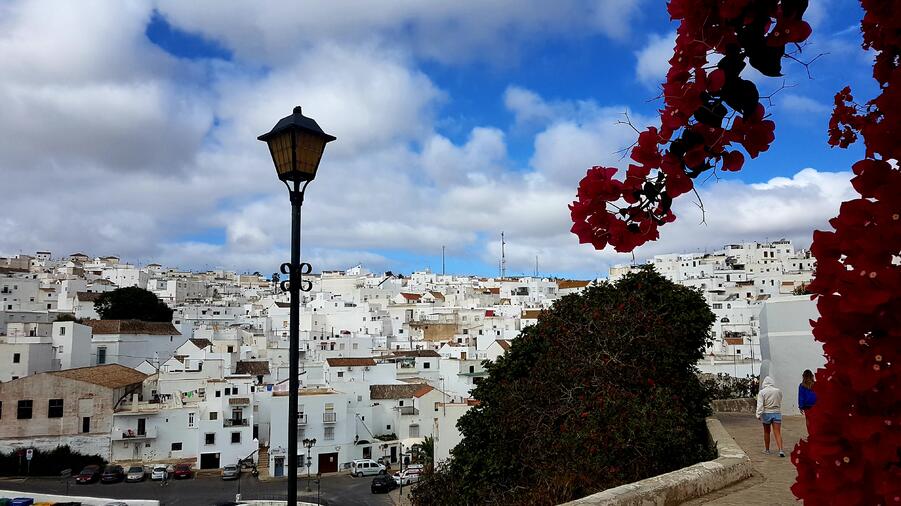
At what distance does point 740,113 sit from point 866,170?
0.31 meters

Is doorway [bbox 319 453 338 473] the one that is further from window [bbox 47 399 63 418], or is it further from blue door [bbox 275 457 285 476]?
window [bbox 47 399 63 418]

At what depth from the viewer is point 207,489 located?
28.7 metres

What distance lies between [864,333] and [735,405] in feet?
49.3

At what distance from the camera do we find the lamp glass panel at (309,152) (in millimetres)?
4609

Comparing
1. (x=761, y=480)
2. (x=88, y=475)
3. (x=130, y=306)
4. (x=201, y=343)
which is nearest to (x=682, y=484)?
(x=761, y=480)

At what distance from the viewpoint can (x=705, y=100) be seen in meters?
1.46

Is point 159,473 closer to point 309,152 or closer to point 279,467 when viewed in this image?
point 279,467

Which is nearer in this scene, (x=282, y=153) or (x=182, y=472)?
(x=282, y=153)

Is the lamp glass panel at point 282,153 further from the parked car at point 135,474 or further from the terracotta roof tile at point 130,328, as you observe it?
the terracotta roof tile at point 130,328

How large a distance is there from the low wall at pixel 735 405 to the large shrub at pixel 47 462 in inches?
1155

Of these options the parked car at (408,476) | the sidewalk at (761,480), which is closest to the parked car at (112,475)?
the parked car at (408,476)

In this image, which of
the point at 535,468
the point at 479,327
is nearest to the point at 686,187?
the point at 535,468

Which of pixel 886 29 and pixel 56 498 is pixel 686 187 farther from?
pixel 56 498

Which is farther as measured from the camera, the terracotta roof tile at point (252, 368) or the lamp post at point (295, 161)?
the terracotta roof tile at point (252, 368)
